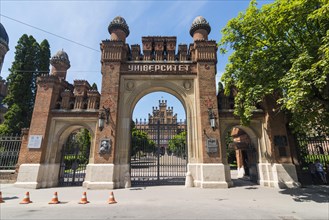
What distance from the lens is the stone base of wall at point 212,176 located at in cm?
1068

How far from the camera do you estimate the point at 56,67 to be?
584 inches

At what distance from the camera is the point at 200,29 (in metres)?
14.0

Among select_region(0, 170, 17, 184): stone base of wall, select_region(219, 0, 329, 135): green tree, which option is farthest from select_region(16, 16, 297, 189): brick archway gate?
select_region(219, 0, 329, 135): green tree

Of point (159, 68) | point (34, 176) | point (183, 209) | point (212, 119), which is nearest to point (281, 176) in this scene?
point (212, 119)

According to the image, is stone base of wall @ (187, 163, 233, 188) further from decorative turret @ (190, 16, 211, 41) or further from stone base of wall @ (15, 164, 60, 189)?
stone base of wall @ (15, 164, 60, 189)

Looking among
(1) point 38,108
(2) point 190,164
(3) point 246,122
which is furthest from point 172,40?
(1) point 38,108

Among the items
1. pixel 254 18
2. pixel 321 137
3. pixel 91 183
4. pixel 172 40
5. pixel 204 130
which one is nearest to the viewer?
pixel 254 18

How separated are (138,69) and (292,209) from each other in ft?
37.9

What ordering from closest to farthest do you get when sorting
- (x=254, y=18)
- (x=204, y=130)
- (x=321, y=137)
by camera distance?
(x=254, y=18)
(x=204, y=130)
(x=321, y=137)

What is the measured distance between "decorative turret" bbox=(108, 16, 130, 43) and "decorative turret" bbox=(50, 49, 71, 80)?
15.9 ft

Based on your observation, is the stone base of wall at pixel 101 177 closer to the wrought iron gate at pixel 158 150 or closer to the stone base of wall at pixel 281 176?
the wrought iron gate at pixel 158 150

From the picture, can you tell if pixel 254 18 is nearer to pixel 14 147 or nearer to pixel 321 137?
pixel 321 137

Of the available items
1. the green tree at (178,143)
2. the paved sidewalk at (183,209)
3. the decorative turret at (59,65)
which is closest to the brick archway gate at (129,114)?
the green tree at (178,143)

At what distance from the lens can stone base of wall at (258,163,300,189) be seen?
10797 mm
